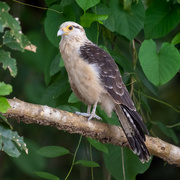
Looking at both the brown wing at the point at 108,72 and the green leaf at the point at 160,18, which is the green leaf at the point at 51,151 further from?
the green leaf at the point at 160,18

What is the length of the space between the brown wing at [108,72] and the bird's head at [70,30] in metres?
0.13

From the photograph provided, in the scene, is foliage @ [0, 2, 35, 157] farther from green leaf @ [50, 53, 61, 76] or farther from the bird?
green leaf @ [50, 53, 61, 76]

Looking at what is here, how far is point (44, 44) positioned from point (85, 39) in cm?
39

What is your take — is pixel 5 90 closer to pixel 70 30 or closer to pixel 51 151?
pixel 51 151

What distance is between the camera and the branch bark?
96.7 inches

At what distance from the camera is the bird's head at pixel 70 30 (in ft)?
10.2

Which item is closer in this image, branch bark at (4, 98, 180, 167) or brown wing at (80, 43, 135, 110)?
branch bark at (4, 98, 180, 167)

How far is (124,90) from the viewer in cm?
306

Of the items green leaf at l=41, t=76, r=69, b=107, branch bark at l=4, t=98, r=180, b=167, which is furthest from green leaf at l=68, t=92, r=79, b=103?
branch bark at l=4, t=98, r=180, b=167

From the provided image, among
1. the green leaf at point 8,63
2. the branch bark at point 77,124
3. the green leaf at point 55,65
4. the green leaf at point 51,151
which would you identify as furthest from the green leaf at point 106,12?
the green leaf at point 8,63

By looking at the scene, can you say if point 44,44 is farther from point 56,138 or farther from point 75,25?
point 56,138

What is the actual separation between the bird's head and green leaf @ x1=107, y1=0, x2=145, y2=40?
27 cm

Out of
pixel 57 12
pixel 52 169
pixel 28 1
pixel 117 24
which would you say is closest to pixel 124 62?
pixel 117 24

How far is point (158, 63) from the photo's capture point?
2965 millimetres
